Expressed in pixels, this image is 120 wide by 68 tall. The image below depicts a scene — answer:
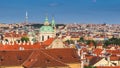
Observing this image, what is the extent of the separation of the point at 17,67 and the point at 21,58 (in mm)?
1058

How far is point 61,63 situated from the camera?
44469 mm

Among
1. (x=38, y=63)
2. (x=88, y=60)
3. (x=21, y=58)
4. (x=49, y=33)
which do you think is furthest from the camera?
(x=49, y=33)

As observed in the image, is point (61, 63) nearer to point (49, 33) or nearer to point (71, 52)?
point (71, 52)


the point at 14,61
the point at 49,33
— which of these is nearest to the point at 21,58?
the point at 14,61

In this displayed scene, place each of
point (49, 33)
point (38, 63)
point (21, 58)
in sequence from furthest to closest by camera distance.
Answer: point (49, 33)
point (21, 58)
point (38, 63)

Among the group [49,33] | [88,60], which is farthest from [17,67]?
[49,33]

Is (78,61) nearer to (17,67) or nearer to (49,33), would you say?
(17,67)

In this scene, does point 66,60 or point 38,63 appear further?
point 66,60

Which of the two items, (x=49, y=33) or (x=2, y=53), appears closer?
(x=2, y=53)

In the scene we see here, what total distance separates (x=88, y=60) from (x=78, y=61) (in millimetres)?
24431

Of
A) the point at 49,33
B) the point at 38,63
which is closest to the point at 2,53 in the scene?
the point at 38,63

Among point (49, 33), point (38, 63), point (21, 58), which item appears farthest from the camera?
point (49, 33)

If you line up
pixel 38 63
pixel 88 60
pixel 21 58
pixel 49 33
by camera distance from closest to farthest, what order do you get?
pixel 38 63 → pixel 21 58 → pixel 88 60 → pixel 49 33

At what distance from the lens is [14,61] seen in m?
45.3
